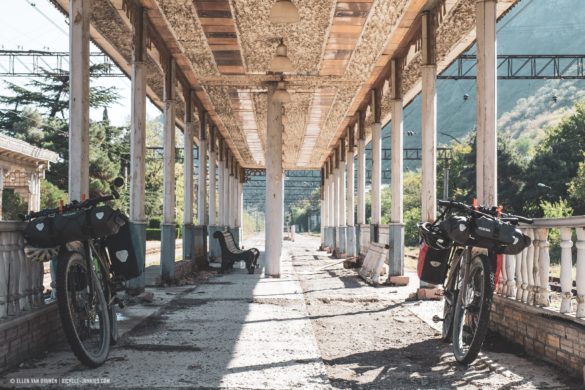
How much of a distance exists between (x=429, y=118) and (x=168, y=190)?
5.46 meters

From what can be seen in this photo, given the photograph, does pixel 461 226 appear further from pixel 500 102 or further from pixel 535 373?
pixel 500 102

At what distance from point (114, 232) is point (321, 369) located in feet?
6.16

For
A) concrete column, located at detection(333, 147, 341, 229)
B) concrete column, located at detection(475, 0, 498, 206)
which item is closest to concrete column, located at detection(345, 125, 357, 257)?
concrete column, located at detection(333, 147, 341, 229)

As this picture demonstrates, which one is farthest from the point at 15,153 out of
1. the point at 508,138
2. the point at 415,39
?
the point at 508,138

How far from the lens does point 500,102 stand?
157 metres

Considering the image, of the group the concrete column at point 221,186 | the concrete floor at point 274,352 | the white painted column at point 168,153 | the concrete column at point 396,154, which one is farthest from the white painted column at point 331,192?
the concrete floor at point 274,352

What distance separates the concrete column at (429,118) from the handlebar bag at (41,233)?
7.05 metres

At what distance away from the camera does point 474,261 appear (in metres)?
5.25

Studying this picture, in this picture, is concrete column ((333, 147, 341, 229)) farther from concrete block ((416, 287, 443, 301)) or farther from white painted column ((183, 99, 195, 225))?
concrete block ((416, 287, 443, 301))

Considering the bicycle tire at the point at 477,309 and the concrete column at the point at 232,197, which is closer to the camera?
the bicycle tire at the point at 477,309

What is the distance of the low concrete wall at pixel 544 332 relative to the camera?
471 cm

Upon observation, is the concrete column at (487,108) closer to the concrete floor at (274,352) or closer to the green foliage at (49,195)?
the concrete floor at (274,352)

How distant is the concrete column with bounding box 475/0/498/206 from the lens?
7.57 metres

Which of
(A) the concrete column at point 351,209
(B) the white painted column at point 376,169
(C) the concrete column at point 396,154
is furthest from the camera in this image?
(A) the concrete column at point 351,209
